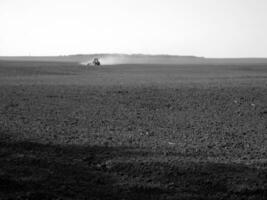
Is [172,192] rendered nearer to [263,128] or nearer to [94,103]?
[263,128]

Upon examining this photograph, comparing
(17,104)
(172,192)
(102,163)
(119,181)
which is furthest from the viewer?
(17,104)

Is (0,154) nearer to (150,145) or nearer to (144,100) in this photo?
(150,145)

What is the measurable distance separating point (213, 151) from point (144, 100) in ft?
36.0

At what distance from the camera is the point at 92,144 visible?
10227 mm

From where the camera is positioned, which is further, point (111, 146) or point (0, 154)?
point (111, 146)

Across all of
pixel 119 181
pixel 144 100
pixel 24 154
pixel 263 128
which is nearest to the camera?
pixel 119 181

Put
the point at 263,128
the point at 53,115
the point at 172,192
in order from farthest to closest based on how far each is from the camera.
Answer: the point at 53,115 → the point at 263,128 → the point at 172,192

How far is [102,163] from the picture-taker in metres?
8.31

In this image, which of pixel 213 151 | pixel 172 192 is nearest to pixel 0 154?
pixel 172 192

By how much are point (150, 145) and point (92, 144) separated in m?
1.55

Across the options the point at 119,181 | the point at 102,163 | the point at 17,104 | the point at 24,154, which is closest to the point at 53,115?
the point at 17,104

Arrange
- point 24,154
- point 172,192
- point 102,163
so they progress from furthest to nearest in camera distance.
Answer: point 24,154
point 102,163
point 172,192

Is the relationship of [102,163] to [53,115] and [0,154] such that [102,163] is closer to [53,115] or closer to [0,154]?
[0,154]

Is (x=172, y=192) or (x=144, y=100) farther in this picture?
(x=144, y=100)
